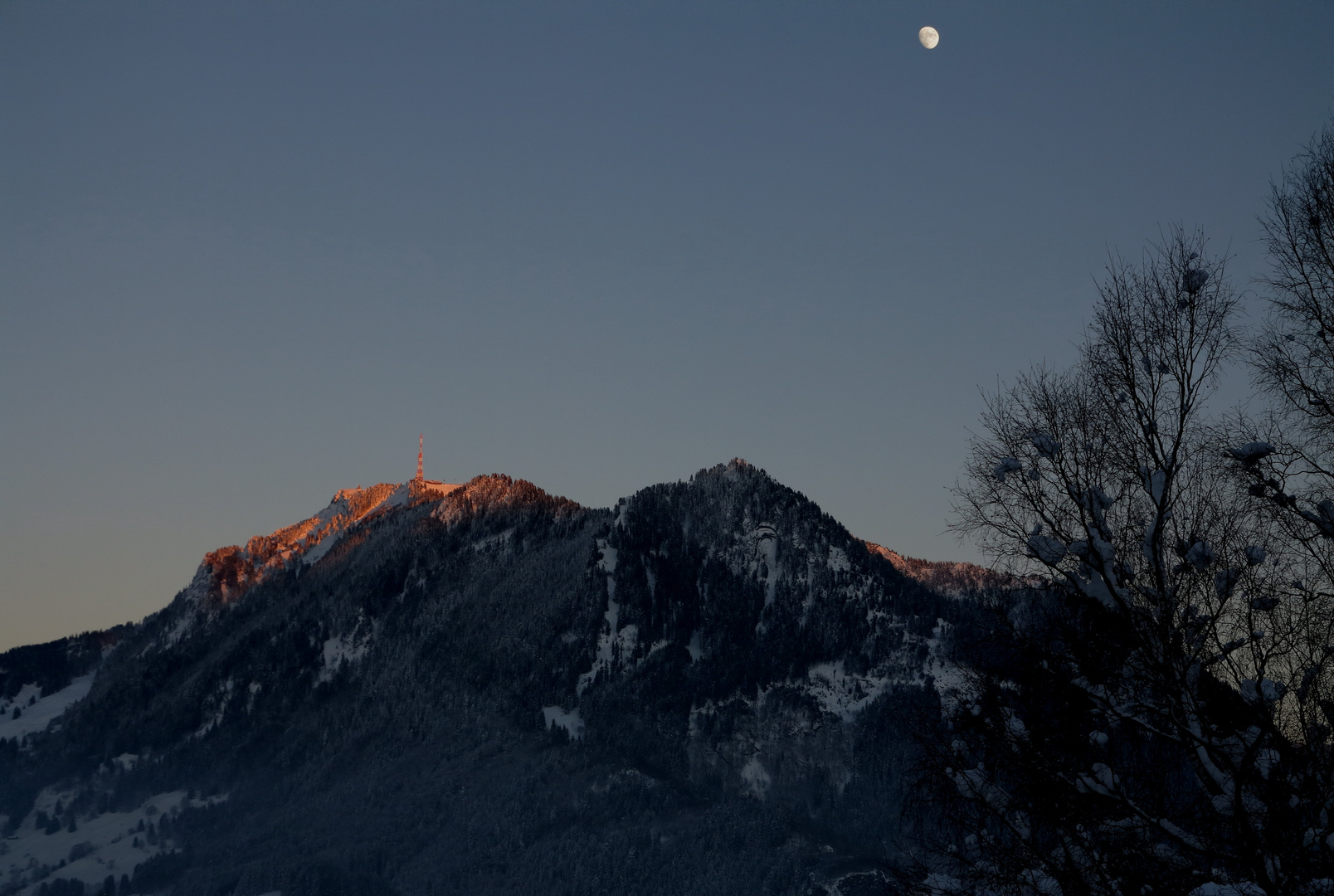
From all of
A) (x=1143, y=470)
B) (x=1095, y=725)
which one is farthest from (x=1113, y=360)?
(x=1095, y=725)

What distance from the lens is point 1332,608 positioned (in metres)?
14.6

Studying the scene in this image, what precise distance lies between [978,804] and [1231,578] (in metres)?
4.23

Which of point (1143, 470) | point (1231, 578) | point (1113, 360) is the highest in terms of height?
point (1113, 360)

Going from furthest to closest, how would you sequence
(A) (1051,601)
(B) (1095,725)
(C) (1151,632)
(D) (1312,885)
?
1. (A) (1051,601)
2. (B) (1095,725)
3. (C) (1151,632)
4. (D) (1312,885)

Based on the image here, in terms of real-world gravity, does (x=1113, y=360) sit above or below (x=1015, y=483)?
above

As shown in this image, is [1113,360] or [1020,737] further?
[1113,360]

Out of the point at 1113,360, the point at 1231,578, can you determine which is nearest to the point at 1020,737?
the point at 1231,578

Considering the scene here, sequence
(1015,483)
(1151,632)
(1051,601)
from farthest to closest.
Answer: (1051,601), (1015,483), (1151,632)

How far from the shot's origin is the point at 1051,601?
18.6 m

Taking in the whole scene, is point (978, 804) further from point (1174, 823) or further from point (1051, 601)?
point (1051, 601)

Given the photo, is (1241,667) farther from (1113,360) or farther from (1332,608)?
(1113,360)

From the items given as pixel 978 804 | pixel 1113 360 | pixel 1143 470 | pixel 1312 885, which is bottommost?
pixel 1312 885

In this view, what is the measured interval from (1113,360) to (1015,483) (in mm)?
2267

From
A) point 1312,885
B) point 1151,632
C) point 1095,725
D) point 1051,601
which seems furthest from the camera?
point 1051,601
